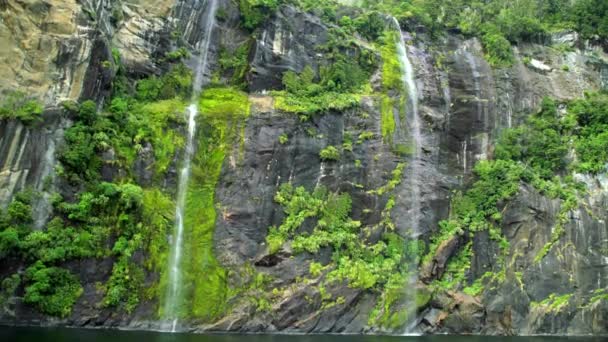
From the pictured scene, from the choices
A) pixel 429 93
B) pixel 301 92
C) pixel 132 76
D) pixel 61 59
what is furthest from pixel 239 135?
pixel 429 93

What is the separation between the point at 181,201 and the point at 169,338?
7.55 m

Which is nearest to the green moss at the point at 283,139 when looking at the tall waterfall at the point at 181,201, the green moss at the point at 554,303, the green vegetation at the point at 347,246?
the green vegetation at the point at 347,246

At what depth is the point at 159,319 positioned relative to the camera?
2180 centimetres

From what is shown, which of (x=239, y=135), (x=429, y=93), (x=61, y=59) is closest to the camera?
(x=61, y=59)

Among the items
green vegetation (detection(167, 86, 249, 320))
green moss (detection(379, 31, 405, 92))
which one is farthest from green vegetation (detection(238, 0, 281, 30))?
green moss (detection(379, 31, 405, 92))

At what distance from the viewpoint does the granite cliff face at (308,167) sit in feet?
73.9

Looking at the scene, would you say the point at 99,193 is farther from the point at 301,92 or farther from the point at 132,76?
the point at 301,92

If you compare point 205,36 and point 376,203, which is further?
point 205,36

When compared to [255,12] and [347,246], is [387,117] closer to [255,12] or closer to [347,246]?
[347,246]

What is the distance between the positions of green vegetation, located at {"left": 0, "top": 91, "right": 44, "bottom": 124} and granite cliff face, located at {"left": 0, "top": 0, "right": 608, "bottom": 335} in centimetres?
36

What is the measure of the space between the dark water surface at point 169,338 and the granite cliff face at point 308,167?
117 centimetres

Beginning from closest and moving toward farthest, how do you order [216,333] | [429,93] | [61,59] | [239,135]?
[216,333]
[61,59]
[239,135]
[429,93]

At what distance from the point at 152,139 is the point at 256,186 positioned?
5.50m

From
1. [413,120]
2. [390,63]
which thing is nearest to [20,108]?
[413,120]
